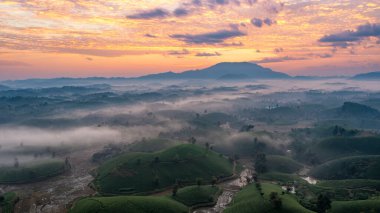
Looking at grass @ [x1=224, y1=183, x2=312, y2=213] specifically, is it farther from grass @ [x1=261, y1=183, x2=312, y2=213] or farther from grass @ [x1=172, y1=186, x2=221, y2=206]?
grass @ [x1=172, y1=186, x2=221, y2=206]

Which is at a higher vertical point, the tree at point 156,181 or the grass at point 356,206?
the grass at point 356,206

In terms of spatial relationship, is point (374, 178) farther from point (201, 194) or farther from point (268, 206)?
point (201, 194)

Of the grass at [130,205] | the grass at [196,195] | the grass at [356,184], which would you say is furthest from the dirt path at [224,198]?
the grass at [356,184]

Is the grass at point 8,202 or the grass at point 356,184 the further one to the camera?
→ the grass at point 356,184

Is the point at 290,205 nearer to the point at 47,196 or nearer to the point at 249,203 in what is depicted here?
the point at 249,203

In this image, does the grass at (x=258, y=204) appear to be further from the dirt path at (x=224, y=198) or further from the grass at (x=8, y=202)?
the grass at (x=8, y=202)
